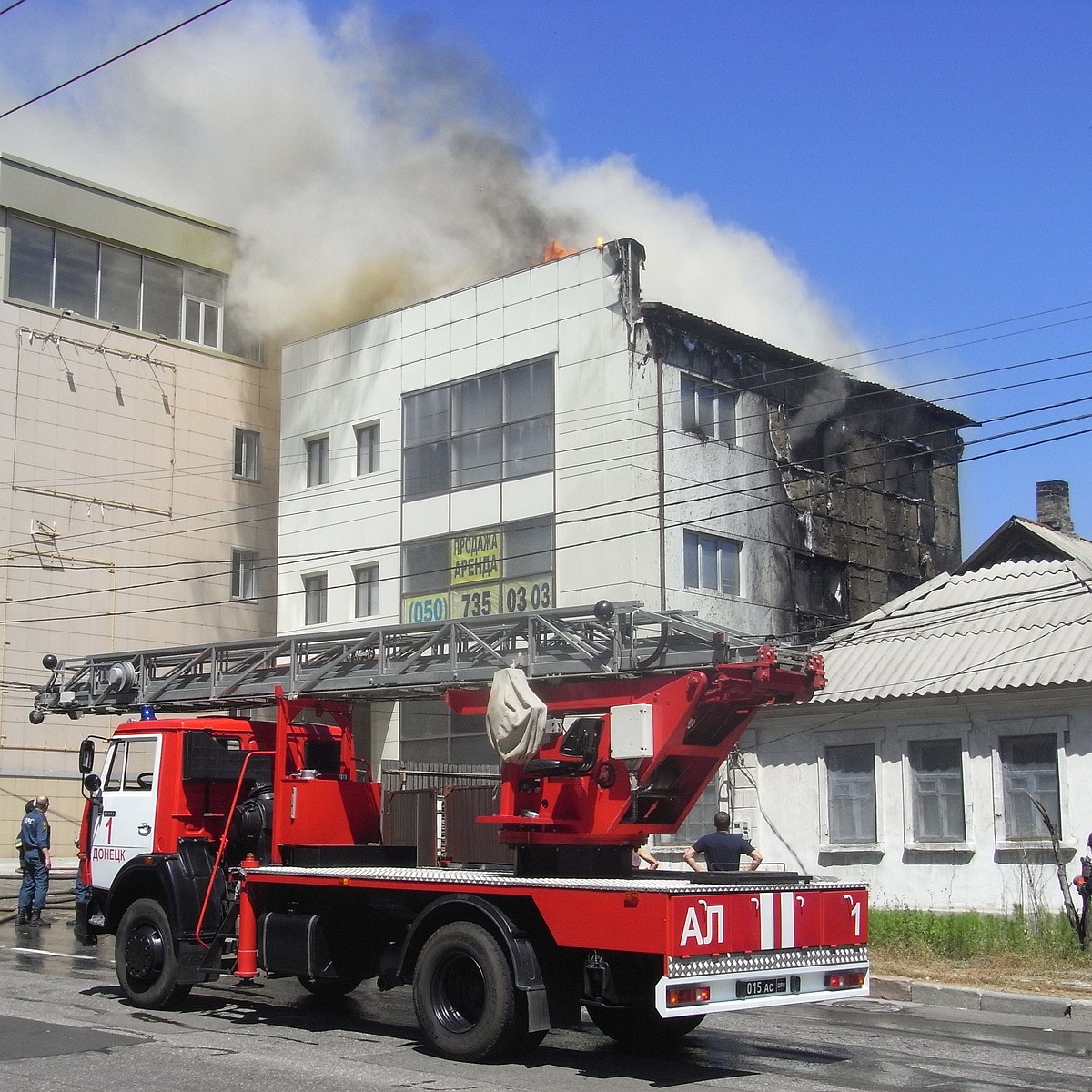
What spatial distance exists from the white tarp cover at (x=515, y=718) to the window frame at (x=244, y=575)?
1069 inches

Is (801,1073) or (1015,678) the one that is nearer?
(801,1073)

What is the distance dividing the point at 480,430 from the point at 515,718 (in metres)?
19.6

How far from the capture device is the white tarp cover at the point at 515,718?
1012cm

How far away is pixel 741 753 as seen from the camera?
21094 millimetres

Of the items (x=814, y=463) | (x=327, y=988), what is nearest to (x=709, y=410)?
(x=814, y=463)

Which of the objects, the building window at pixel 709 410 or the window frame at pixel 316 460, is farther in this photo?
the window frame at pixel 316 460

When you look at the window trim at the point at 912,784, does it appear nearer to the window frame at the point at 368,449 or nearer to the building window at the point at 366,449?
the window frame at the point at 368,449

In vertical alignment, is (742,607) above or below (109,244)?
below

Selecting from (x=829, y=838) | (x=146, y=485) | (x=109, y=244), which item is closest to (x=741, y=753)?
(x=829, y=838)

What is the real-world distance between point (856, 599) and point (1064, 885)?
16260 millimetres

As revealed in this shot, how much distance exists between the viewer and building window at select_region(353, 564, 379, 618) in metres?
31.3

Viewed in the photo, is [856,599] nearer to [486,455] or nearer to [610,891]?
[486,455]

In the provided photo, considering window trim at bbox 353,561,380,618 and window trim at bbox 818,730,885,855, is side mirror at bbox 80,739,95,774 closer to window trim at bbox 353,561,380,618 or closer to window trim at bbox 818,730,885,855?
window trim at bbox 818,730,885,855

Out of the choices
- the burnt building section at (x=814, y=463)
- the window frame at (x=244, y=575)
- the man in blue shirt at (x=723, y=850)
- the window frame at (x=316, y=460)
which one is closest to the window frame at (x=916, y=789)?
the man in blue shirt at (x=723, y=850)
